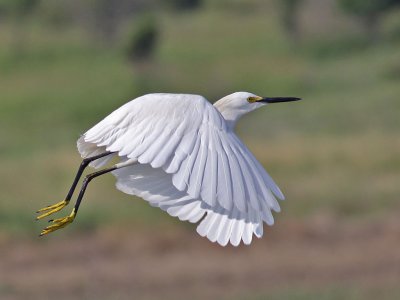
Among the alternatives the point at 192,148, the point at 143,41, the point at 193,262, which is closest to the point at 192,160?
the point at 192,148

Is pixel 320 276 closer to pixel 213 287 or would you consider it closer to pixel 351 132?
pixel 213 287

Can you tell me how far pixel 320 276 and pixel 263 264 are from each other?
3.00 feet

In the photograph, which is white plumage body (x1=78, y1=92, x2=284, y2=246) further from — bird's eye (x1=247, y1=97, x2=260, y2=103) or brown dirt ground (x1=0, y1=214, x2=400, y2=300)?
brown dirt ground (x1=0, y1=214, x2=400, y2=300)

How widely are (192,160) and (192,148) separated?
169 mm

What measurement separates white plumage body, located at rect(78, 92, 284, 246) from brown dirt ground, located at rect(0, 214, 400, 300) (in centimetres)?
715

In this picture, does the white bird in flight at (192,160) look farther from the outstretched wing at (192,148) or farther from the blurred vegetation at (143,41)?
the blurred vegetation at (143,41)

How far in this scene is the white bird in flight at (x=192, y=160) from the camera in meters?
6.19

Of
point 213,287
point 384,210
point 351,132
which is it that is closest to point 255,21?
point 351,132

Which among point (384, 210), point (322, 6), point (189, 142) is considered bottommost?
point (322, 6)

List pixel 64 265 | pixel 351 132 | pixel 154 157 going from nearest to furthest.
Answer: pixel 154 157
pixel 64 265
pixel 351 132

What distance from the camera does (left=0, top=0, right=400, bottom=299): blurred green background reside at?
16531 mm

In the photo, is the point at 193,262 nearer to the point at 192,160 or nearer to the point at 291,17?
the point at 192,160

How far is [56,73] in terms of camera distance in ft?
113

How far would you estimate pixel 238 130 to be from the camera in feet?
80.9
